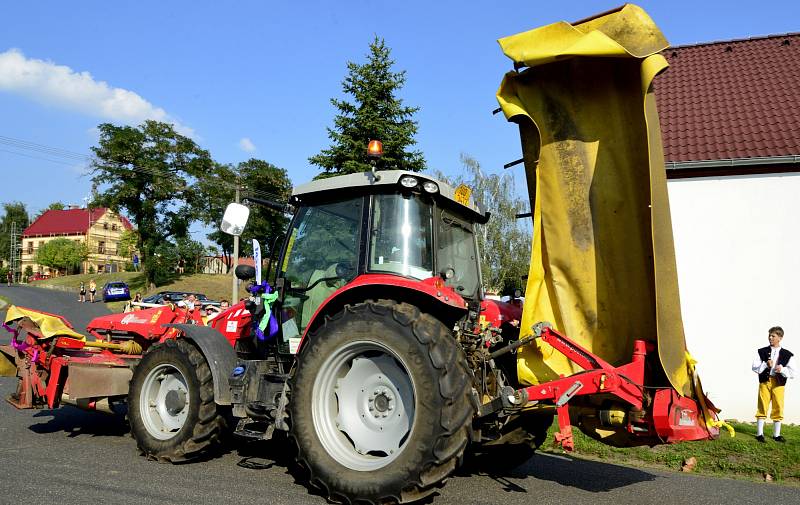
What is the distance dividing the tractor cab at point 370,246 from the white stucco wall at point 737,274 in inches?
282

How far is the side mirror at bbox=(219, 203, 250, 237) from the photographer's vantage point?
15.9 feet

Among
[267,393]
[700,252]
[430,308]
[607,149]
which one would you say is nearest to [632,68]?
[607,149]

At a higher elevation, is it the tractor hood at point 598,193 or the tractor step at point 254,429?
the tractor hood at point 598,193

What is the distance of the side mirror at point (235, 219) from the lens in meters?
4.84

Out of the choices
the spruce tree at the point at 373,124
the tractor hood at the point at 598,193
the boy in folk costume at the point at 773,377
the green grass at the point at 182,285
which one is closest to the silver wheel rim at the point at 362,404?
the tractor hood at the point at 598,193

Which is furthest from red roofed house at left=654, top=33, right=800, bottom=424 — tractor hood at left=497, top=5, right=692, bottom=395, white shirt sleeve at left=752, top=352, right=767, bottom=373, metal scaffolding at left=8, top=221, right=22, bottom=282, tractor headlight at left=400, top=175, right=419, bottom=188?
metal scaffolding at left=8, top=221, right=22, bottom=282

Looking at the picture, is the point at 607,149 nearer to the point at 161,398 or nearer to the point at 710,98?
the point at 161,398

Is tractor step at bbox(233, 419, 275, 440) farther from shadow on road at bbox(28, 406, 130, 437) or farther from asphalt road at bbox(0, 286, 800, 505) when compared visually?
shadow on road at bbox(28, 406, 130, 437)

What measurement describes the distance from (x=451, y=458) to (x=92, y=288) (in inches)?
1583

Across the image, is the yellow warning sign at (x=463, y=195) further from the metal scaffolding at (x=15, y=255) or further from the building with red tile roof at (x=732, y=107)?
the metal scaffolding at (x=15, y=255)

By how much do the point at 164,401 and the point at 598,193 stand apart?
13.4 feet

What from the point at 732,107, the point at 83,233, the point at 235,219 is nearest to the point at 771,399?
the point at 732,107

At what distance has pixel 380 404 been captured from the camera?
445 cm

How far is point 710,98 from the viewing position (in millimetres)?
13086
